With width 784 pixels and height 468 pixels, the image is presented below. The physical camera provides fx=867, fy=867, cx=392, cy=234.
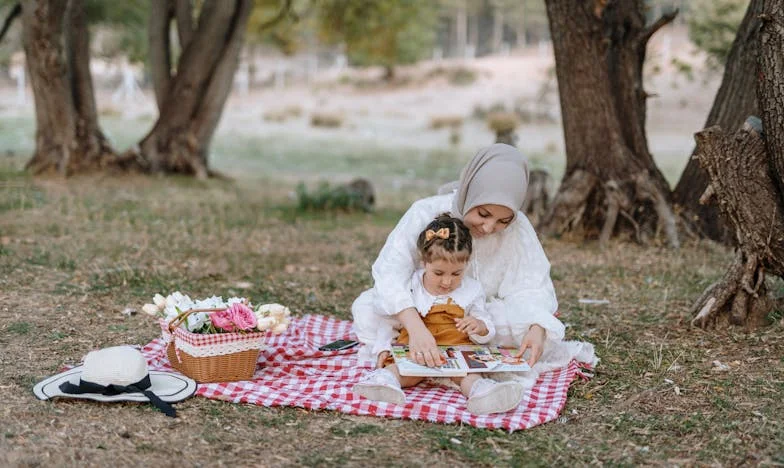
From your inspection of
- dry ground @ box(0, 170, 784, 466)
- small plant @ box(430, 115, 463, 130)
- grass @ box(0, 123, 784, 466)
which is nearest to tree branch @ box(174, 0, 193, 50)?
grass @ box(0, 123, 784, 466)

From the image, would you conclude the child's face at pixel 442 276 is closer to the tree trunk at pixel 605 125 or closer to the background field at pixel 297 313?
the background field at pixel 297 313

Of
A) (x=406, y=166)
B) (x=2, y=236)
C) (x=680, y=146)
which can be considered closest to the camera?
(x=2, y=236)

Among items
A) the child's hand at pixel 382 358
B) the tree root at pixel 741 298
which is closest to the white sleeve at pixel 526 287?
the child's hand at pixel 382 358

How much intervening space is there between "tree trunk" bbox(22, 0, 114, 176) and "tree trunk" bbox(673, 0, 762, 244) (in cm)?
716

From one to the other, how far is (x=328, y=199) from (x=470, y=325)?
Answer: 5919mm

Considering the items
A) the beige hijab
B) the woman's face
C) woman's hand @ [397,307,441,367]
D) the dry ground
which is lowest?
the dry ground

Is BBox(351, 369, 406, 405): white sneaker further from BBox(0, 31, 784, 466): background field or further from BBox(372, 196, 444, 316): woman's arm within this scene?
BBox(372, 196, 444, 316): woman's arm

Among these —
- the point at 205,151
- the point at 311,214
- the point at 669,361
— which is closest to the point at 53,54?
the point at 205,151

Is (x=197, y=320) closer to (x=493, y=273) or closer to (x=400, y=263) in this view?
(x=400, y=263)

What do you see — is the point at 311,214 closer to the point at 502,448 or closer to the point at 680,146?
the point at 502,448

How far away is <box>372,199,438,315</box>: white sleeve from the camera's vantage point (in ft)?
13.6

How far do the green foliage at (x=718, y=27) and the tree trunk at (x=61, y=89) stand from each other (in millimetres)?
8107

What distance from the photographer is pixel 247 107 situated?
35.0m

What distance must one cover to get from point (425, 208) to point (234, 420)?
1477mm
